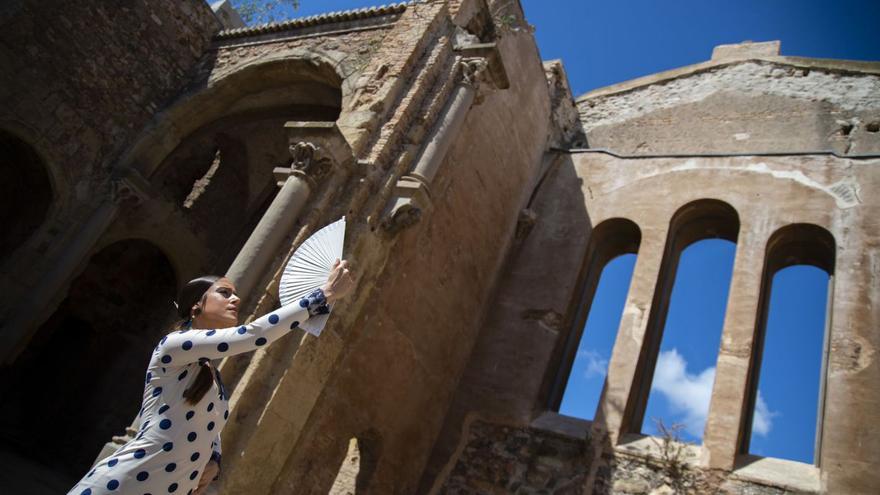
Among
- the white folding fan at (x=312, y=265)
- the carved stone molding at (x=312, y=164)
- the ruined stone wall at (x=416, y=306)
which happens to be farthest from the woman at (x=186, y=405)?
the carved stone molding at (x=312, y=164)

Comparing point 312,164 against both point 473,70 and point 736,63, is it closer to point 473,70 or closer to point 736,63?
point 473,70

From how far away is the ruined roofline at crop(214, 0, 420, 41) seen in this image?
802 cm

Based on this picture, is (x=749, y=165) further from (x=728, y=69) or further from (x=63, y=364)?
(x=63, y=364)

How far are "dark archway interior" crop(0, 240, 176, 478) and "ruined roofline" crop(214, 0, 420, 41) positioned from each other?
4117mm

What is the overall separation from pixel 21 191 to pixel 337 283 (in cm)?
876

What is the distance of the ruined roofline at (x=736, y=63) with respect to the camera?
8.66 meters

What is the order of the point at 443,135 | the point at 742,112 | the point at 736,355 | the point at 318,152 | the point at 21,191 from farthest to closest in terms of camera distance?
the point at 742,112
the point at 21,191
the point at 736,355
the point at 443,135
the point at 318,152

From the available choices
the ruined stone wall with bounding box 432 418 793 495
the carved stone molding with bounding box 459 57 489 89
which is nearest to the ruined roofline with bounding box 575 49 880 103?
the carved stone molding with bounding box 459 57 489 89

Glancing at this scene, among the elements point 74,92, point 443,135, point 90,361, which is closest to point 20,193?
point 74,92

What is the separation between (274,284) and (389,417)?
237 centimetres

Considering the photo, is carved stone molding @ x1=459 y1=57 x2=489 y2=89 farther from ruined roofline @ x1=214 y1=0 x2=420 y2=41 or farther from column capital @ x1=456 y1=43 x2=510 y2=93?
ruined roofline @ x1=214 y1=0 x2=420 y2=41

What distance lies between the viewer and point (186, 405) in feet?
6.72

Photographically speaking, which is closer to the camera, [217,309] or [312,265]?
[217,309]

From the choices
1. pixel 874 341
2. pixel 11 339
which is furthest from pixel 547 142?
pixel 11 339
